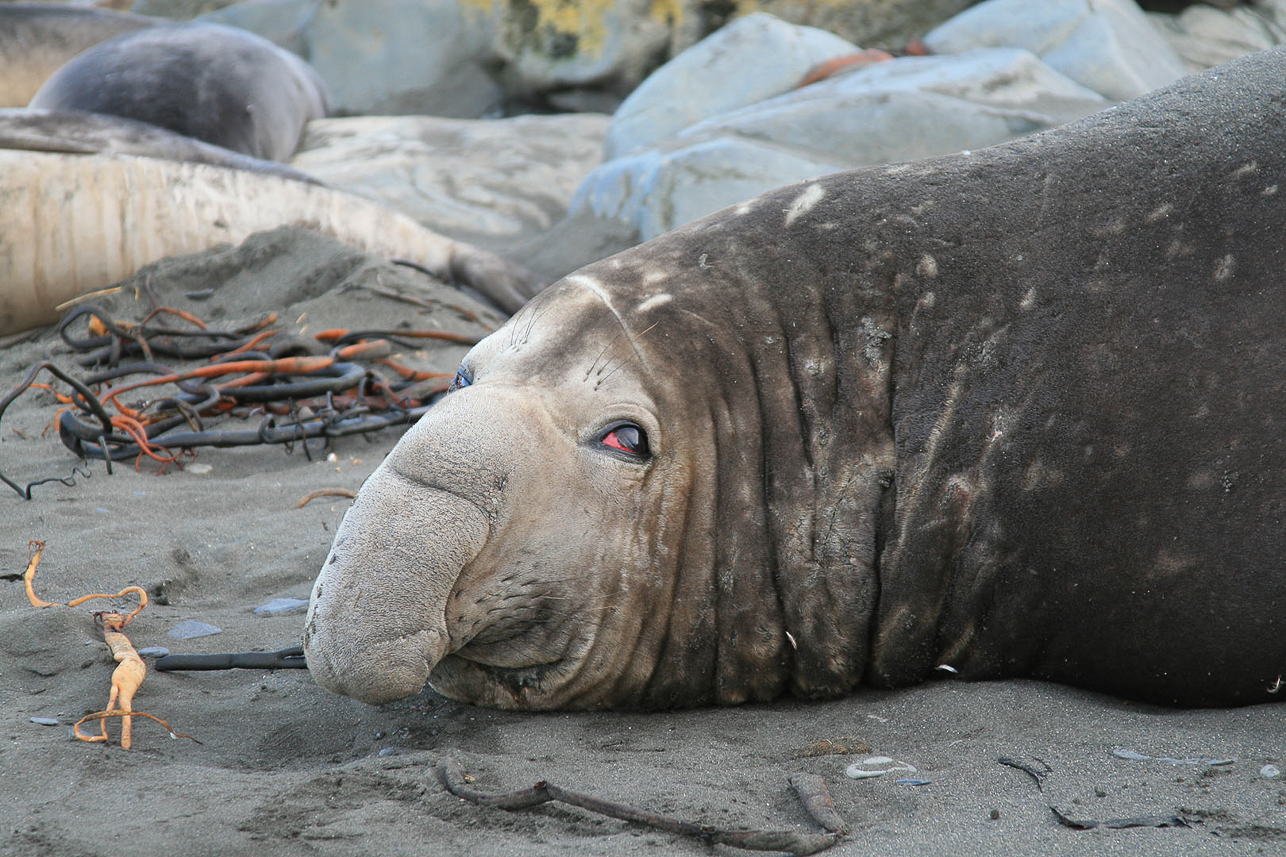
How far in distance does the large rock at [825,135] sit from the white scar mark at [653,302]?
423cm

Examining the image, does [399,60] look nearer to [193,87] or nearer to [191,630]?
Answer: [193,87]

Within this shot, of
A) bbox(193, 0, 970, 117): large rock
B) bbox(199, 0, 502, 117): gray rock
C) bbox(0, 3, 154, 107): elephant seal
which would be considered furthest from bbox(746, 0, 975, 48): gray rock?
bbox(0, 3, 154, 107): elephant seal

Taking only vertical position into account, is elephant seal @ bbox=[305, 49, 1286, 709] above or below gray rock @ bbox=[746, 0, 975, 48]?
below

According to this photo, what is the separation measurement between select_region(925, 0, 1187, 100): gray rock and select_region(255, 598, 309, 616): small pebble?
750 centimetres

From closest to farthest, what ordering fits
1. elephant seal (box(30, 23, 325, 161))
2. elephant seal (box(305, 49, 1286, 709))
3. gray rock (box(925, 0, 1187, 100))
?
elephant seal (box(305, 49, 1286, 709)), gray rock (box(925, 0, 1187, 100)), elephant seal (box(30, 23, 325, 161))

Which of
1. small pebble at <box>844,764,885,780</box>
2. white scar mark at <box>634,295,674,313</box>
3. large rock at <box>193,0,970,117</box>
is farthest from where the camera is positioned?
large rock at <box>193,0,970,117</box>

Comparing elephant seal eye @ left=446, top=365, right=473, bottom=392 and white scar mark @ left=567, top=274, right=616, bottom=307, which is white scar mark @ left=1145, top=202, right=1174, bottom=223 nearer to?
white scar mark @ left=567, top=274, right=616, bottom=307

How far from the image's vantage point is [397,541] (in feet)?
7.65

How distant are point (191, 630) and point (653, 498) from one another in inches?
48.0

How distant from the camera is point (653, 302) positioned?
2.77 meters

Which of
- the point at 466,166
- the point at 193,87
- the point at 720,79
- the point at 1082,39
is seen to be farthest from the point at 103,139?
the point at 1082,39

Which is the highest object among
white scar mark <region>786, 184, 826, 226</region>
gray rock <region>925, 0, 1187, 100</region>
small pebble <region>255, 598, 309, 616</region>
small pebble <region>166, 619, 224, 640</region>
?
gray rock <region>925, 0, 1187, 100</region>

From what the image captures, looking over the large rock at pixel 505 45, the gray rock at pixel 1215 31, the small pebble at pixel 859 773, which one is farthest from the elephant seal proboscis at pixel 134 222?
the gray rock at pixel 1215 31

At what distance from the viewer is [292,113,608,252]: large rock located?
9.41 m
